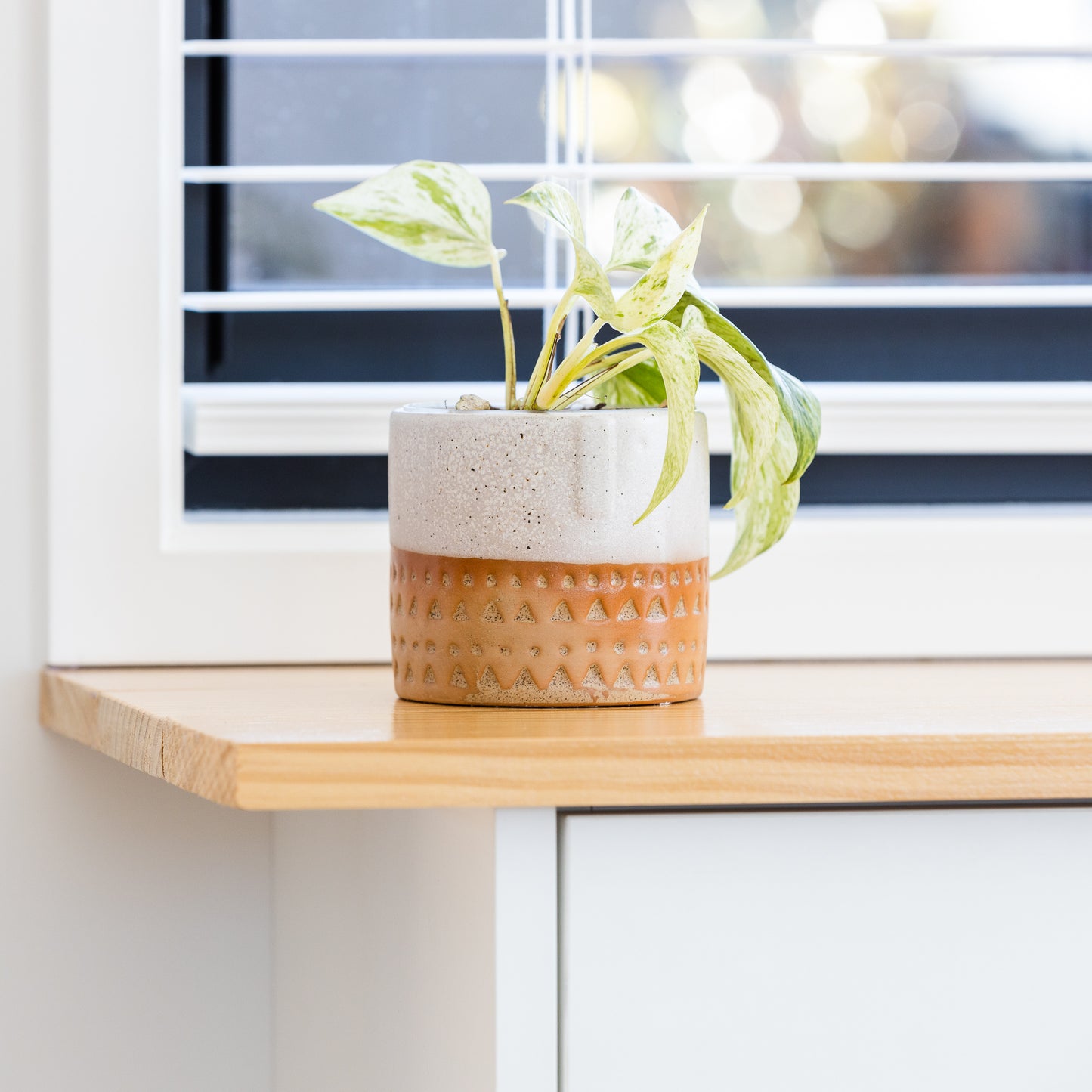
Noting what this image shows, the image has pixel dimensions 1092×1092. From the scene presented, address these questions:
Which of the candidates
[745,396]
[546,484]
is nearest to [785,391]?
[745,396]

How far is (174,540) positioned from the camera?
862mm

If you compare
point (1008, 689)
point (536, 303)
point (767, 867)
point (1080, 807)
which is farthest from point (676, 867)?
point (536, 303)

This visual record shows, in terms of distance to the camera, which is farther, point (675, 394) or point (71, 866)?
point (71, 866)

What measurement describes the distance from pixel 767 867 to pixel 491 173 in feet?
1.69

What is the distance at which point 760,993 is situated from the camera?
0.54 meters

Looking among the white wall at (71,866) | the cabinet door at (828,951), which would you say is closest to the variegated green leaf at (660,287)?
the cabinet door at (828,951)

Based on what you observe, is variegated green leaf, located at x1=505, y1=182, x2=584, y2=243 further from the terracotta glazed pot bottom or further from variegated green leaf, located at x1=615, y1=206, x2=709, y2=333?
the terracotta glazed pot bottom

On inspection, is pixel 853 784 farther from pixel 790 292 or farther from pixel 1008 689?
pixel 790 292

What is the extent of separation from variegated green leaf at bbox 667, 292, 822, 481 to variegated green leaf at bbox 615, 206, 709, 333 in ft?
0.13

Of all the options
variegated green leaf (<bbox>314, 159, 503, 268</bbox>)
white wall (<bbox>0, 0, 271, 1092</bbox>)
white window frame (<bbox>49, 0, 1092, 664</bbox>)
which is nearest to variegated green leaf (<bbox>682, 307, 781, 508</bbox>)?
variegated green leaf (<bbox>314, 159, 503, 268</bbox>)

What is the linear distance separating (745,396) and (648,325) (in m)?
0.06

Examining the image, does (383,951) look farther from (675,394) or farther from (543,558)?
(675,394)

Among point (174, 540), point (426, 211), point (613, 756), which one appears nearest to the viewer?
point (613, 756)

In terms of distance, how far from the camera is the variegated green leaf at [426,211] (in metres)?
0.62
